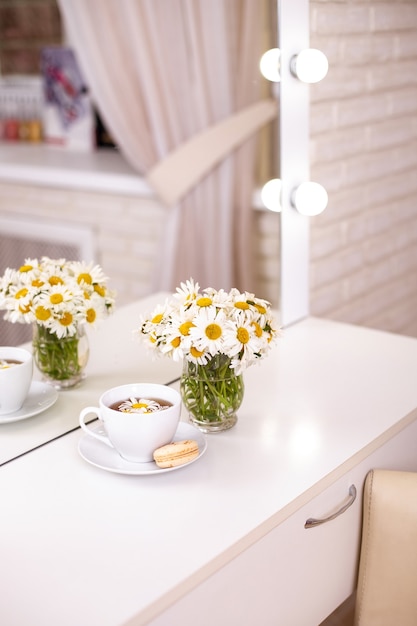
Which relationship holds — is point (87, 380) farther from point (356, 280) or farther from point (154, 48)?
point (356, 280)

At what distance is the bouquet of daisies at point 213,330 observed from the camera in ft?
3.95

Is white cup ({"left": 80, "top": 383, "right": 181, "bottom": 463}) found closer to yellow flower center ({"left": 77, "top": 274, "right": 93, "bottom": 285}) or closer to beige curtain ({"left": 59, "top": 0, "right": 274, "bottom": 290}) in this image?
yellow flower center ({"left": 77, "top": 274, "right": 93, "bottom": 285})

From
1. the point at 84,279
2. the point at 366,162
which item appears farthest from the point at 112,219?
the point at 366,162

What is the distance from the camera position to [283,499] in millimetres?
1116

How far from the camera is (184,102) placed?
4.66 ft

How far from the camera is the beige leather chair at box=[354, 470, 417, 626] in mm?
1249

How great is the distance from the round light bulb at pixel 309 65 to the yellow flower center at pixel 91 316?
0.65 meters

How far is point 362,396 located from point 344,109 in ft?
2.50

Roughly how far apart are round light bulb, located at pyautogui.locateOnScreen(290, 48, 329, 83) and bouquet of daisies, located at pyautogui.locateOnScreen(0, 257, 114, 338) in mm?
600

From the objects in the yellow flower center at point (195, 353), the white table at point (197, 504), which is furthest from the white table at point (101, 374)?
the yellow flower center at point (195, 353)

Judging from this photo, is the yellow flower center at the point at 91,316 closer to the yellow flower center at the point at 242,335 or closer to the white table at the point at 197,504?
the white table at the point at 197,504

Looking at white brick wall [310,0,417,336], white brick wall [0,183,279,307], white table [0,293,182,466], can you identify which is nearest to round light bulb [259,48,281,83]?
white brick wall [310,0,417,336]

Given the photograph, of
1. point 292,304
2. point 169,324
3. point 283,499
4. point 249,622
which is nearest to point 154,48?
point 169,324

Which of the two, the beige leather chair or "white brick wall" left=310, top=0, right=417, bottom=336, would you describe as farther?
"white brick wall" left=310, top=0, right=417, bottom=336
